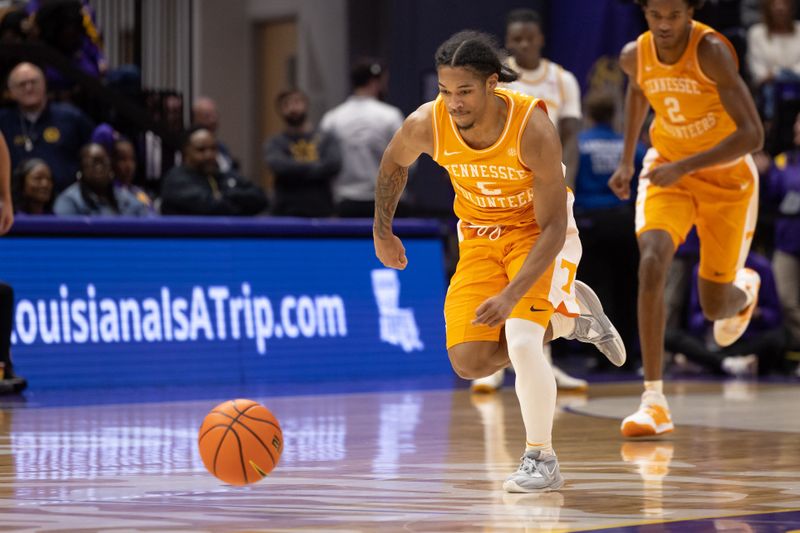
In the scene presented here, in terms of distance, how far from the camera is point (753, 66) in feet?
44.3

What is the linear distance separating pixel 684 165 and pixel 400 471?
92.6 inches

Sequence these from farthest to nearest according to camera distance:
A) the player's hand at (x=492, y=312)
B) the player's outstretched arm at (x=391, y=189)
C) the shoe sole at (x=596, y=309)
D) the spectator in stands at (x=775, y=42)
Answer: the spectator in stands at (x=775, y=42) → the shoe sole at (x=596, y=309) → the player's outstretched arm at (x=391, y=189) → the player's hand at (x=492, y=312)

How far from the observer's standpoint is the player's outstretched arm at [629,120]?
23.7 ft

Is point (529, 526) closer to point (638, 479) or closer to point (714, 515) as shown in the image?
point (714, 515)

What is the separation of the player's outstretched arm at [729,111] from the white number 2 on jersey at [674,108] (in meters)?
0.25

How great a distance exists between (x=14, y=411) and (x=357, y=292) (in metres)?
3.49

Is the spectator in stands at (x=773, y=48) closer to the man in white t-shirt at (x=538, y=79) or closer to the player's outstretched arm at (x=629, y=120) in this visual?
the man in white t-shirt at (x=538, y=79)

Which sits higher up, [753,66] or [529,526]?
[753,66]

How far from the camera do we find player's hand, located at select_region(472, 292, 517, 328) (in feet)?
15.5

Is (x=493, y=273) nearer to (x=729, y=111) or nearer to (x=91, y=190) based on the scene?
(x=729, y=111)

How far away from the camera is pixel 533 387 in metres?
5.03

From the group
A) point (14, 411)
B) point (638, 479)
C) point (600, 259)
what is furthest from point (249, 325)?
point (638, 479)

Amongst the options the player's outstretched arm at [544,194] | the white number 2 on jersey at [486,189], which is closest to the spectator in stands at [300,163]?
the white number 2 on jersey at [486,189]

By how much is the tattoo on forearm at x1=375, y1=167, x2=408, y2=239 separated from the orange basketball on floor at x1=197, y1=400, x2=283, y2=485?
0.98 m
